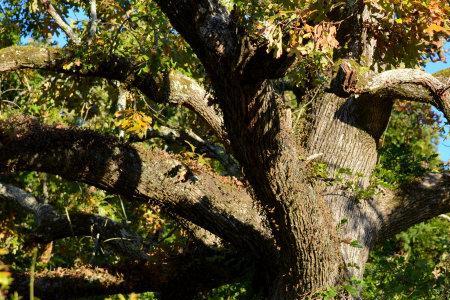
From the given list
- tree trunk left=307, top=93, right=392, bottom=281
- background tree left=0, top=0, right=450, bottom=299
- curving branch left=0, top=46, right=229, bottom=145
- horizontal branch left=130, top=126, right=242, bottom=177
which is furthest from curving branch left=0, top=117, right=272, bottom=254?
horizontal branch left=130, top=126, right=242, bottom=177

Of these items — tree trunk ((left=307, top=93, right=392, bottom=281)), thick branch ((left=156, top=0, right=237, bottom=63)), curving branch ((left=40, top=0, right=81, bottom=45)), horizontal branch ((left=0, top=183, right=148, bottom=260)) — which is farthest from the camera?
curving branch ((left=40, top=0, right=81, bottom=45))

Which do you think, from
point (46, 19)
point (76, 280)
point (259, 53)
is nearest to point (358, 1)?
point (259, 53)

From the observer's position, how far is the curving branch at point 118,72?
23.1 feet

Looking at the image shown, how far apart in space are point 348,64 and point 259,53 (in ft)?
5.47

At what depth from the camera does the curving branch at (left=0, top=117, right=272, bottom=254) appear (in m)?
6.40

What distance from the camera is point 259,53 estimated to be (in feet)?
14.8

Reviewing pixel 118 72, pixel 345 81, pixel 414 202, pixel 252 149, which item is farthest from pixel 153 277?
pixel 345 81

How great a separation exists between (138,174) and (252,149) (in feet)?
5.19

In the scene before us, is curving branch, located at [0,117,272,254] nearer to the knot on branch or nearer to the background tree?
the background tree

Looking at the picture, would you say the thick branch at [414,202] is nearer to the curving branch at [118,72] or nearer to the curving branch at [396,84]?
the curving branch at [396,84]

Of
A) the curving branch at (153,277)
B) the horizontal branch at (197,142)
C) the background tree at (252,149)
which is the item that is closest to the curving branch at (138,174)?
the background tree at (252,149)

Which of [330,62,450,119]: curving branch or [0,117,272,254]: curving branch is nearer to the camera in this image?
[330,62,450,119]: curving branch

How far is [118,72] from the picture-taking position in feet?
24.3

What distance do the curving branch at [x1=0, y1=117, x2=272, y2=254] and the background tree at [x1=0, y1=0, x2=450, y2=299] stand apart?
0.6 inches
